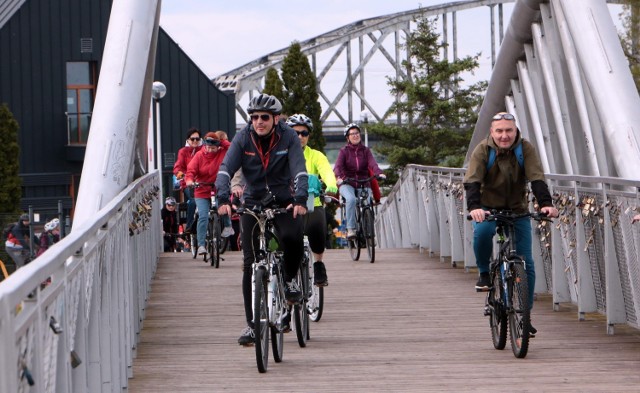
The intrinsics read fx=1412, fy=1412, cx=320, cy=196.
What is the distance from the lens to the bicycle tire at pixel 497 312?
8.86 m

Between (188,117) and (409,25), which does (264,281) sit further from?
(409,25)

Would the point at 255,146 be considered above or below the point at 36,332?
above

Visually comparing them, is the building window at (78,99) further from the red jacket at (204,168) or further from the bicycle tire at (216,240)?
the bicycle tire at (216,240)

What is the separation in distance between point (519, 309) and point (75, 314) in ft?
12.8

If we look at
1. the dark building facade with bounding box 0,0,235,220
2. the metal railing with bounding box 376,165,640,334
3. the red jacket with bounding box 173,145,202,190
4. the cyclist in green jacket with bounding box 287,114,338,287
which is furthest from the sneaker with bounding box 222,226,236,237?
the dark building facade with bounding box 0,0,235,220

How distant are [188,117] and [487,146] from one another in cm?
3699

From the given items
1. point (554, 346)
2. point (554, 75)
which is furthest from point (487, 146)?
point (554, 75)

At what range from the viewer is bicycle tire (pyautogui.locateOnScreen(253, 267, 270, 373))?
8.01 metres

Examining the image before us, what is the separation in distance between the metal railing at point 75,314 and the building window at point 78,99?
34.4 m

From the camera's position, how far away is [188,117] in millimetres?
45438

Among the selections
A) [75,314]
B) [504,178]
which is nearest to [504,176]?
[504,178]

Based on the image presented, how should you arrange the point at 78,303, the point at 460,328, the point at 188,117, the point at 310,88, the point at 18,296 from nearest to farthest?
the point at 18,296
the point at 78,303
the point at 460,328
the point at 188,117
the point at 310,88

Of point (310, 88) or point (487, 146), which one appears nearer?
point (487, 146)

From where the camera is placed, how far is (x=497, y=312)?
8.95m
